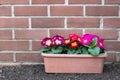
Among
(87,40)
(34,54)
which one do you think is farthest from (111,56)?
(34,54)

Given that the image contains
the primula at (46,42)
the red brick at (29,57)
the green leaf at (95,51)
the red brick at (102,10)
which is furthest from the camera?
the red brick at (29,57)

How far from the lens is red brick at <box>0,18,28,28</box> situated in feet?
11.9

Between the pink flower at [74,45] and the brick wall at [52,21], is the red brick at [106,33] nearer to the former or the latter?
the brick wall at [52,21]

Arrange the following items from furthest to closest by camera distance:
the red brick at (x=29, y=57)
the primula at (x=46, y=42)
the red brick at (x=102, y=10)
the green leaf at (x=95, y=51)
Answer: the red brick at (x=29, y=57)
the red brick at (x=102, y=10)
the primula at (x=46, y=42)
the green leaf at (x=95, y=51)

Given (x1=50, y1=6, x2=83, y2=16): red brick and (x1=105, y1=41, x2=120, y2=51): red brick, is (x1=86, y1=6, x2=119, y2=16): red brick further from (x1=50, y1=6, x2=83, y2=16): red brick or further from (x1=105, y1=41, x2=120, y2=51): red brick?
(x1=105, y1=41, x2=120, y2=51): red brick

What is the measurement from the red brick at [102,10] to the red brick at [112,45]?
284 millimetres

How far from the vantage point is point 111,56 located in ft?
12.1

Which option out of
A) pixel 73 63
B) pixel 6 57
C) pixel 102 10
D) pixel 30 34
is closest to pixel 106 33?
pixel 102 10

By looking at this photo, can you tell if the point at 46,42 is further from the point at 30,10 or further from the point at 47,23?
the point at 30,10

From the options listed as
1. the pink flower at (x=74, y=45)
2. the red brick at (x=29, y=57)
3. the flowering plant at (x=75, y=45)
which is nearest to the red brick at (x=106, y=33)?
the flowering plant at (x=75, y=45)

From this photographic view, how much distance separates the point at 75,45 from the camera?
3.34 meters

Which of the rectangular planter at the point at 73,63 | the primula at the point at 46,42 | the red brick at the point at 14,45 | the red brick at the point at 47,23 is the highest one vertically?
the red brick at the point at 47,23

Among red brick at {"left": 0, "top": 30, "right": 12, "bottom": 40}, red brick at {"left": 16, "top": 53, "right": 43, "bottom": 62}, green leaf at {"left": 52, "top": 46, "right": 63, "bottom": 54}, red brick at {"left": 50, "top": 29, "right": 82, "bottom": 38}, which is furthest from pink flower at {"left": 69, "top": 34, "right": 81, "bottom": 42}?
red brick at {"left": 0, "top": 30, "right": 12, "bottom": 40}

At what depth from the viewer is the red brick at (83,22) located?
3598 mm
